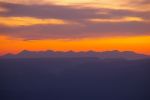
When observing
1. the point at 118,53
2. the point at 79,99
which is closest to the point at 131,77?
the point at 79,99

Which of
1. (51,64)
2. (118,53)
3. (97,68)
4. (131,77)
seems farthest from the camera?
(118,53)

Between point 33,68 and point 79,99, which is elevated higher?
point 33,68

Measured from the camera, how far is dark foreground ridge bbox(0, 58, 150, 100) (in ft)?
321

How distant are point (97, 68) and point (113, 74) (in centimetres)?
518

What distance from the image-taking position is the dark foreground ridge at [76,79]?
97.9 meters

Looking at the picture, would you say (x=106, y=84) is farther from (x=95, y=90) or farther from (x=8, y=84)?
(x=8, y=84)

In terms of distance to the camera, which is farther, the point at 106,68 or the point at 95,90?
the point at 106,68

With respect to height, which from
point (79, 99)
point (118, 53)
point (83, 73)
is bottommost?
point (79, 99)

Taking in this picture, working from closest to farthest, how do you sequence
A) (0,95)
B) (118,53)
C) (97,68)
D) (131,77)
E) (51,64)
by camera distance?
1. (0,95)
2. (131,77)
3. (97,68)
4. (51,64)
5. (118,53)

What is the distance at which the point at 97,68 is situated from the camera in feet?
380

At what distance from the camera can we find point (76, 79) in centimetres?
11506

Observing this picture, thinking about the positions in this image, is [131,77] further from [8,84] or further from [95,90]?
[8,84]

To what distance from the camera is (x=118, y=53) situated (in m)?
153

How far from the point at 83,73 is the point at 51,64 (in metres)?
9.33
